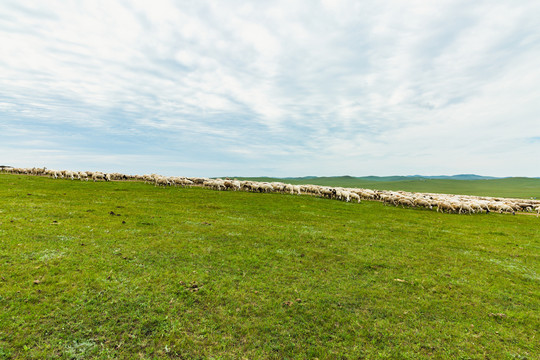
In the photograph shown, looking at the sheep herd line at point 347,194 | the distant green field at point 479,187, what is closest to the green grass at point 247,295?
the sheep herd line at point 347,194

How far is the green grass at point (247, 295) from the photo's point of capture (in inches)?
201

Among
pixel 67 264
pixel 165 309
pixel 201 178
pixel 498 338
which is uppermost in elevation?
pixel 201 178

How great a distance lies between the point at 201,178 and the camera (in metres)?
47.5

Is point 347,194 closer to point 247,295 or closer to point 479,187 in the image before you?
point 247,295

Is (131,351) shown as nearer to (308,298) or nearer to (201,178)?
(308,298)

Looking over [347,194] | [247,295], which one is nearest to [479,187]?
[347,194]

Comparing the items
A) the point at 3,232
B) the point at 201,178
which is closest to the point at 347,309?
the point at 3,232

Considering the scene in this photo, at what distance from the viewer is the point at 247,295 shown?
6.92 metres

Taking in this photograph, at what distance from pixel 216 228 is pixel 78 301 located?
810 cm

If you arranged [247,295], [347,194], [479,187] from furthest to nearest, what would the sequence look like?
[479,187]
[347,194]
[247,295]

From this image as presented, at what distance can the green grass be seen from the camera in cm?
511

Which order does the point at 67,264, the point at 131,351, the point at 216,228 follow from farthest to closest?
the point at 216,228 → the point at 67,264 → the point at 131,351

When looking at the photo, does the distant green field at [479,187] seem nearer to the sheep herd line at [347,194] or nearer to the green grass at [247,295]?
the sheep herd line at [347,194]

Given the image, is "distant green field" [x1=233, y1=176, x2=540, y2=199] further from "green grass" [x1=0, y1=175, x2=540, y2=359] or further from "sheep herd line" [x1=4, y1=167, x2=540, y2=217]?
"green grass" [x1=0, y1=175, x2=540, y2=359]
